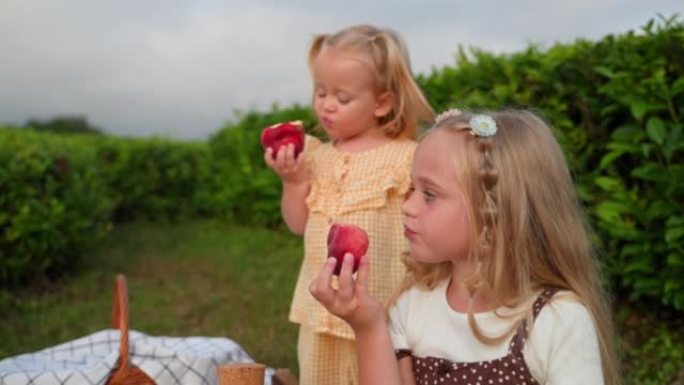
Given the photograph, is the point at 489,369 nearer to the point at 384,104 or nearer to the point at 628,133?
the point at 384,104

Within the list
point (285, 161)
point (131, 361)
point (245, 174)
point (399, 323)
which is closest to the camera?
point (399, 323)

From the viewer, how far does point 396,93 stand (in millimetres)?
2945

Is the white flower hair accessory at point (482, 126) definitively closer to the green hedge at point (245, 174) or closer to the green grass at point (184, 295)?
the green grass at point (184, 295)

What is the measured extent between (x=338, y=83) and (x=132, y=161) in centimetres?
923

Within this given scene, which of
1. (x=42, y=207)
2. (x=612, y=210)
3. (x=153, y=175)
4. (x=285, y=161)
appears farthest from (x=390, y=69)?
(x=153, y=175)

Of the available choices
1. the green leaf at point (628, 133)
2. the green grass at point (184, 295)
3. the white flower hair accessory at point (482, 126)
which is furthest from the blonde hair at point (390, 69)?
the green grass at point (184, 295)

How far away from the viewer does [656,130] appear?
4.12 meters

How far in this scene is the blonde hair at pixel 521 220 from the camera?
2074 mm

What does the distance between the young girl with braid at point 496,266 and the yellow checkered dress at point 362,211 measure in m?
0.63

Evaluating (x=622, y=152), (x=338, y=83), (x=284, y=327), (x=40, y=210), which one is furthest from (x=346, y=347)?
(x=40, y=210)

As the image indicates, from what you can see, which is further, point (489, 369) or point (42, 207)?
point (42, 207)

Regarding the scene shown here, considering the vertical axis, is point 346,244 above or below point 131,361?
above

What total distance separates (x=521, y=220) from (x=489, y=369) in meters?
0.36

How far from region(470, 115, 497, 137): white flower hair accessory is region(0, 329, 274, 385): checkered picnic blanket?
4.44ft
